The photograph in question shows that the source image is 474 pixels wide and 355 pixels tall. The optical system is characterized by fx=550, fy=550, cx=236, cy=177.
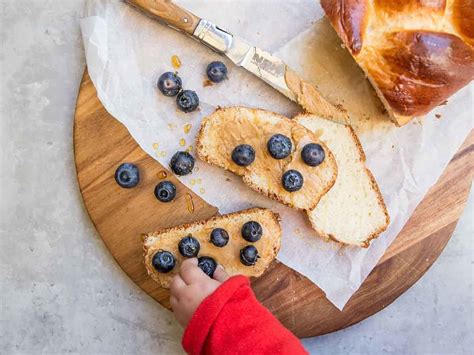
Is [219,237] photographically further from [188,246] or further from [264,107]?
[264,107]

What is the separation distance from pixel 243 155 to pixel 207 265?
50cm

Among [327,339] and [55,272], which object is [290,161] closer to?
[327,339]

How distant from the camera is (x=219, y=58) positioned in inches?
98.0

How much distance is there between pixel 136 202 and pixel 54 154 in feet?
1.61

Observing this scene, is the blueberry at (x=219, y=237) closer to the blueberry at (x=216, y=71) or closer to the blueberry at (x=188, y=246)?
the blueberry at (x=188, y=246)

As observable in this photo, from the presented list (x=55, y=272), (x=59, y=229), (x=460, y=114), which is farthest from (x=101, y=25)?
(x=460, y=114)

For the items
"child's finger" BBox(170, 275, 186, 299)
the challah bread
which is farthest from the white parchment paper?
"child's finger" BBox(170, 275, 186, 299)

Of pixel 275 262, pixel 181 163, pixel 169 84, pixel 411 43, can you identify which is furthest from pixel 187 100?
pixel 411 43

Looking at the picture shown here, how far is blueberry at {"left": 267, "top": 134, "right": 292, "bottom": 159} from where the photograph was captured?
2.33 m

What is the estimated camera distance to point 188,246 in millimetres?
2357

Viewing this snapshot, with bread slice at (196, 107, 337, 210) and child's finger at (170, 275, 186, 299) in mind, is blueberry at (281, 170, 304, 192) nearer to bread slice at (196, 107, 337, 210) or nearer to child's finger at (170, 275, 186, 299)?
bread slice at (196, 107, 337, 210)

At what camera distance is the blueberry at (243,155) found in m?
2.34

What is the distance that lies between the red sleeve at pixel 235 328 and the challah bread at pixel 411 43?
40.5 inches

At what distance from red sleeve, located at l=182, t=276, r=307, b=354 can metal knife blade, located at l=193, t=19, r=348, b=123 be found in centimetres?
84
